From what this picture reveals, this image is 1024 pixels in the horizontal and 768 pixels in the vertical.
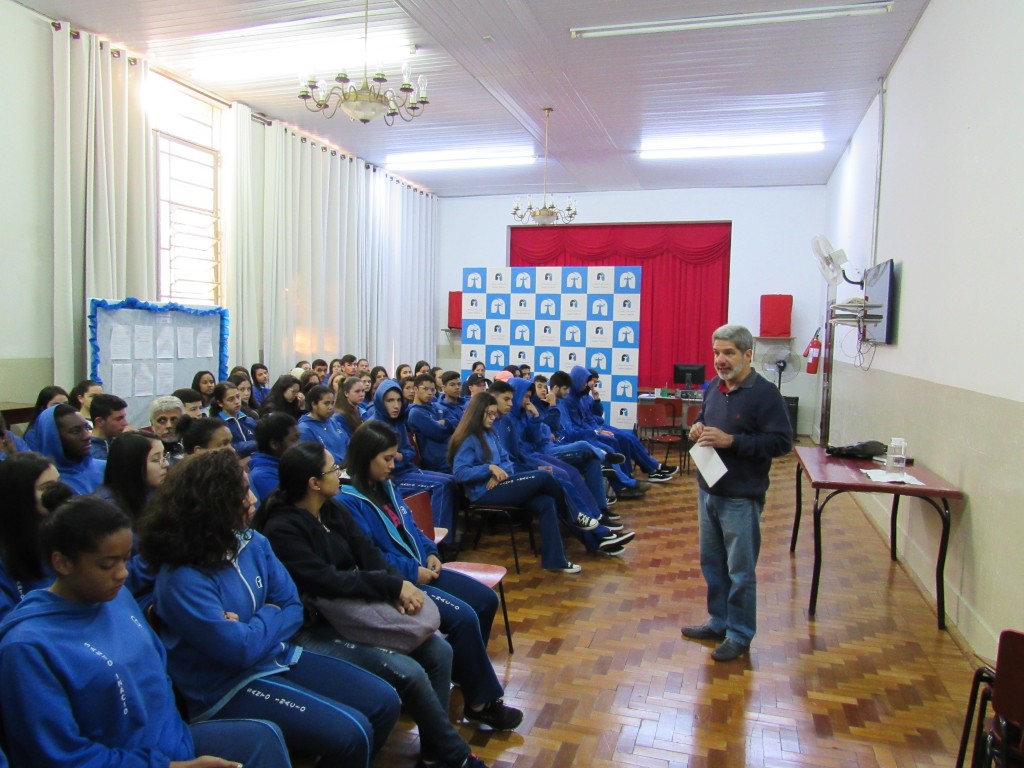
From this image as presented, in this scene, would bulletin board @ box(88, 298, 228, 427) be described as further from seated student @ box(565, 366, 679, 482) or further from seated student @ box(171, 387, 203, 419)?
seated student @ box(565, 366, 679, 482)

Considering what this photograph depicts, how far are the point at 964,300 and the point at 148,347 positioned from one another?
6.10 m

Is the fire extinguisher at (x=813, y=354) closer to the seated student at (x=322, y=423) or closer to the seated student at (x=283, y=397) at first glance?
the seated student at (x=283, y=397)

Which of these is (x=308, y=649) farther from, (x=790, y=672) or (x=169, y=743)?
(x=790, y=672)

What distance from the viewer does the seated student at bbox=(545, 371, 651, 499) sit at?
642cm

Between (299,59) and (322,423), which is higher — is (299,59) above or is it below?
above

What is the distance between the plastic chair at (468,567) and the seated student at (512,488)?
0.89 metres

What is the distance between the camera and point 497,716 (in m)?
2.50

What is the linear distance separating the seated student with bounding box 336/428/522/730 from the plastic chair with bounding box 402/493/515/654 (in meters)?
0.12

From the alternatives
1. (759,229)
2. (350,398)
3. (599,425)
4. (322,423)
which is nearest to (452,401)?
(350,398)

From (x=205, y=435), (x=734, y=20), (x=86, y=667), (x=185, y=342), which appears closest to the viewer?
(x=86, y=667)

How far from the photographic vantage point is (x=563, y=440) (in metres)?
6.47

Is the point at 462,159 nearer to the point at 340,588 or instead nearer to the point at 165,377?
the point at 165,377

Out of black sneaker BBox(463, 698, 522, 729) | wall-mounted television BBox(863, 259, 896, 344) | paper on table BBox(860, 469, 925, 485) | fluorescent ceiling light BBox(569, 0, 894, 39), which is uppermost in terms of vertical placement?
fluorescent ceiling light BBox(569, 0, 894, 39)

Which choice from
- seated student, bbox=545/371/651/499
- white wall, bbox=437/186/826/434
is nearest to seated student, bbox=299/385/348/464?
seated student, bbox=545/371/651/499
